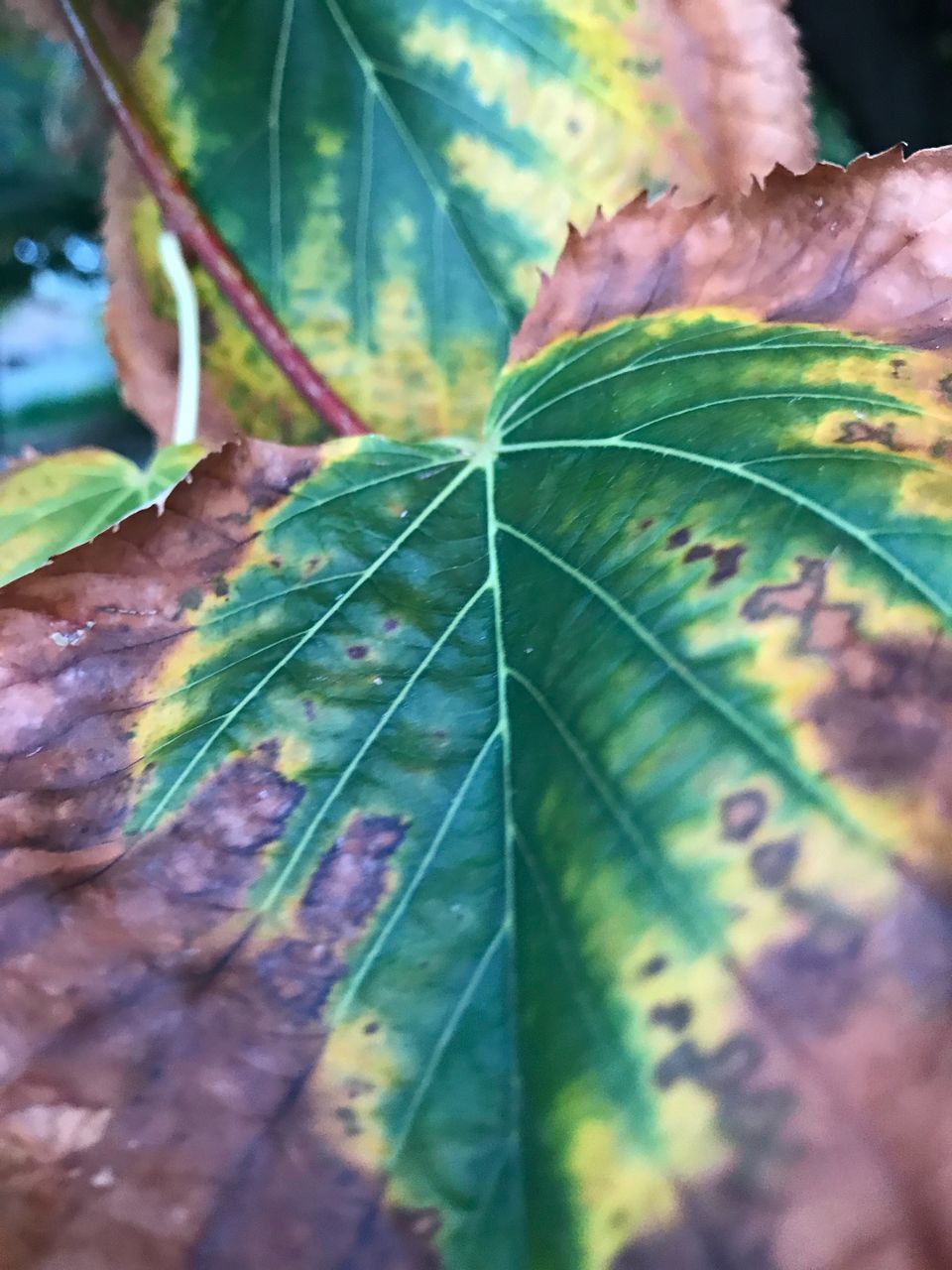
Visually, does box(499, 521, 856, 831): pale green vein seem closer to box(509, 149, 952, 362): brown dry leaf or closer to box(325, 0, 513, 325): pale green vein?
box(509, 149, 952, 362): brown dry leaf

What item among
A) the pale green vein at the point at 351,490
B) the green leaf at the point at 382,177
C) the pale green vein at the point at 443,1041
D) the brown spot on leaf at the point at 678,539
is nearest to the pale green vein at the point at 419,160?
the green leaf at the point at 382,177

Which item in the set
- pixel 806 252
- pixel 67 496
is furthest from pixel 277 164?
pixel 806 252

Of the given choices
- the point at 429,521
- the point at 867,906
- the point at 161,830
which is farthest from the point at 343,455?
the point at 867,906

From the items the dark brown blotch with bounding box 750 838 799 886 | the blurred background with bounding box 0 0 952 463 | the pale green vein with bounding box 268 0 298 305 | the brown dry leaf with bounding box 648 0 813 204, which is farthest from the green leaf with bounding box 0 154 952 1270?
the blurred background with bounding box 0 0 952 463

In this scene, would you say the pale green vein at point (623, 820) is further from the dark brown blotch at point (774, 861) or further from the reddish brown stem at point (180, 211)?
the reddish brown stem at point (180, 211)

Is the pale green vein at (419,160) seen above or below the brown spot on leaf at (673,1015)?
above

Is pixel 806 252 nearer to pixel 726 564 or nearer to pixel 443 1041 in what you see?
pixel 726 564
